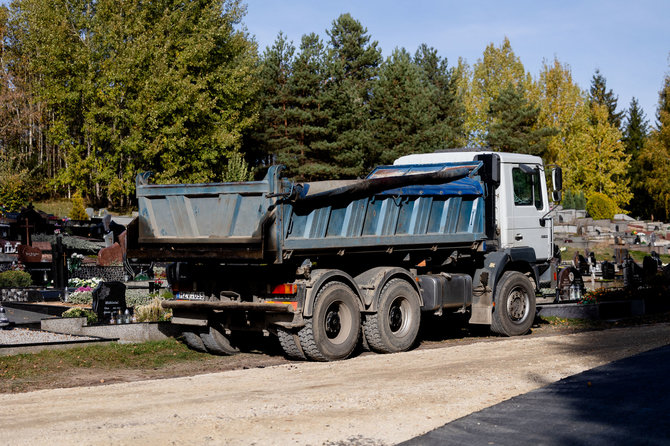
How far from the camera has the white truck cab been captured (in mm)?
13812

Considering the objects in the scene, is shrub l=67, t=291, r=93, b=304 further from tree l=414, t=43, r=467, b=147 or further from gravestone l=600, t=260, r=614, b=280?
tree l=414, t=43, r=467, b=147

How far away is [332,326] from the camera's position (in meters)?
11.0

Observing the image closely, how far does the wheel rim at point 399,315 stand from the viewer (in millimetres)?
11898

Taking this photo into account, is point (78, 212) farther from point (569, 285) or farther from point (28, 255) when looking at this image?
point (569, 285)

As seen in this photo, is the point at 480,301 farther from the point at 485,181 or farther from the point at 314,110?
the point at 314,110

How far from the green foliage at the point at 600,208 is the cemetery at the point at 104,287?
63.3ft

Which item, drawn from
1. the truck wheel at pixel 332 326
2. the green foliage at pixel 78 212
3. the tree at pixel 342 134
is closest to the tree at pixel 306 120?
the tree at pixel 342 134

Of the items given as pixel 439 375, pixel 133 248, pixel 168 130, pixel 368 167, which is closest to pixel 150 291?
pixel 133 248

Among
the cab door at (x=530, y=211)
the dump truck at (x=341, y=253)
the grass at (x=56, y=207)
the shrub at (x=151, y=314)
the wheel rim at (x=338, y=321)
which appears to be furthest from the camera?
the grass at (x=56, y=207)

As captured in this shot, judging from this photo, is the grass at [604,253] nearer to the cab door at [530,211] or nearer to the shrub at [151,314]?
the cab door at [530,211]

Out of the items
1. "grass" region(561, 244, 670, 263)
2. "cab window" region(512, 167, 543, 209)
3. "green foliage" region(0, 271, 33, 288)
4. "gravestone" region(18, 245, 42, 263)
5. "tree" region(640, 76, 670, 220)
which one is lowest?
"green foliage" region(0, 271, 33, 288)

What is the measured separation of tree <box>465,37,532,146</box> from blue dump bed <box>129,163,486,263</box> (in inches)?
2147

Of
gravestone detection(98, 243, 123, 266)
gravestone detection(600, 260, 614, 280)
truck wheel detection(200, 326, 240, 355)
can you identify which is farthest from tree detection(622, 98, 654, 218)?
truck wheel detection(200, 326, 240, 355)

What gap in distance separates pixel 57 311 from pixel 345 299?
7.78 meters
